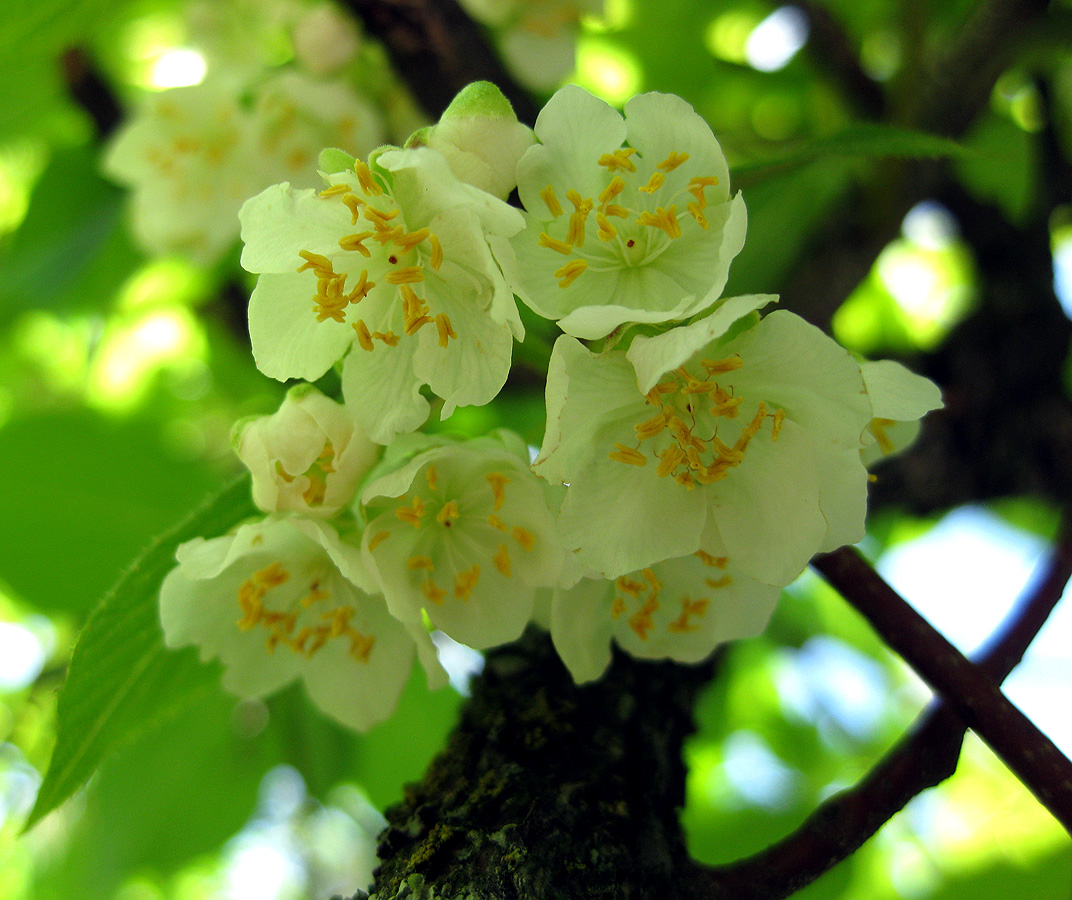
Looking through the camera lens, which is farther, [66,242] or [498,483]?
[66,242]

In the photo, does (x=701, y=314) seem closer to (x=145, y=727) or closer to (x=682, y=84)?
(x=145, y=727)

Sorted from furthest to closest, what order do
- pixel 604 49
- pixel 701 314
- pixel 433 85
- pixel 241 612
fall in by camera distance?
pixel 604 49, pixel 433 85, pixel 241 612, pixel 701 314

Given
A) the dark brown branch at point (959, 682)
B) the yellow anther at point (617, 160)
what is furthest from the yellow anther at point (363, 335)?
the dark brown branch at point (959, 682)

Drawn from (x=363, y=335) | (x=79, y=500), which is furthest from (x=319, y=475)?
(x=79, y=500)

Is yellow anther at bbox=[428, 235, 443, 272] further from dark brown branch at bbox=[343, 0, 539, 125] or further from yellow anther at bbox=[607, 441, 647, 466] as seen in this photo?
dark brown branch at bbox=[343, 0, 539, 125]

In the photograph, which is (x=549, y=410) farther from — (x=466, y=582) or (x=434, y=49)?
(x=434, y=49)

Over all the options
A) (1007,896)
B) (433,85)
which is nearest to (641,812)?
(433,85)

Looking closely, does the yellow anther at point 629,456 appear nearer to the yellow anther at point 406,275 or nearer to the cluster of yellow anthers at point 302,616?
the yellow anther at point 406,275
